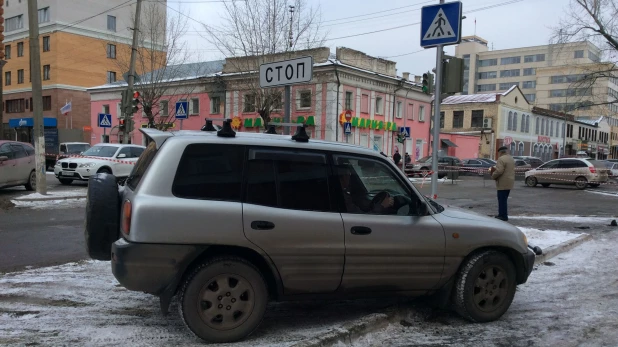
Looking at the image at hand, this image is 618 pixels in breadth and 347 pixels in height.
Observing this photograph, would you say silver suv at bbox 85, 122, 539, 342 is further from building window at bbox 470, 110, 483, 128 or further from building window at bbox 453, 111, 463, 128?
building window at bbox 453, 111, 463, 128

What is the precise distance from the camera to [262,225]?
380 centimetres

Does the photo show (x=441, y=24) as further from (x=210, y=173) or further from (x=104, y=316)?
(x=104, y=316)

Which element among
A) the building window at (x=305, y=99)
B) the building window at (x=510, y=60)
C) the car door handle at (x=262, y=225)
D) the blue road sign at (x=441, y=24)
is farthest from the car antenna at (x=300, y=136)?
the building window at (x=510, y=60)

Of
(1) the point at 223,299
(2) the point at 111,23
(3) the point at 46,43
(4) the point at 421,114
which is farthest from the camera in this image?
(2) the point at 111,23

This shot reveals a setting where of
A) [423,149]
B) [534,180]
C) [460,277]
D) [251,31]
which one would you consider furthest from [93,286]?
[423,149]

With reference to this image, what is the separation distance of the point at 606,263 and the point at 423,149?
1387 inches

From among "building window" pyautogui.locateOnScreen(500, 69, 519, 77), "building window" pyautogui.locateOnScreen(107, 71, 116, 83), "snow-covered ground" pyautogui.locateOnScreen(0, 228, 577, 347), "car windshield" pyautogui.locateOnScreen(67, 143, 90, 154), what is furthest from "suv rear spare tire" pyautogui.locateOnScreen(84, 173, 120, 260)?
"building window" pyautogui.locateOnScreen(500, 69, 519, 77)

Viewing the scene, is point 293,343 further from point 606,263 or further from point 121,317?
point 606,263

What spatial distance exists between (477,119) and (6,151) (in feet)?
162

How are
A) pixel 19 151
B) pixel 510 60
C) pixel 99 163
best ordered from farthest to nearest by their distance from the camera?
pixel 510 60, pixel 99 163, pixel 19 151

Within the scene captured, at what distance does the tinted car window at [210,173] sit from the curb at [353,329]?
4.24ft

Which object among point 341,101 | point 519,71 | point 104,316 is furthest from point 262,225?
point 519,71

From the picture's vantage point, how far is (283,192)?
13.0ft

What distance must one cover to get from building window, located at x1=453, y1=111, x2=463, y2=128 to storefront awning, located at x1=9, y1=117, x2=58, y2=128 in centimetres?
4348
